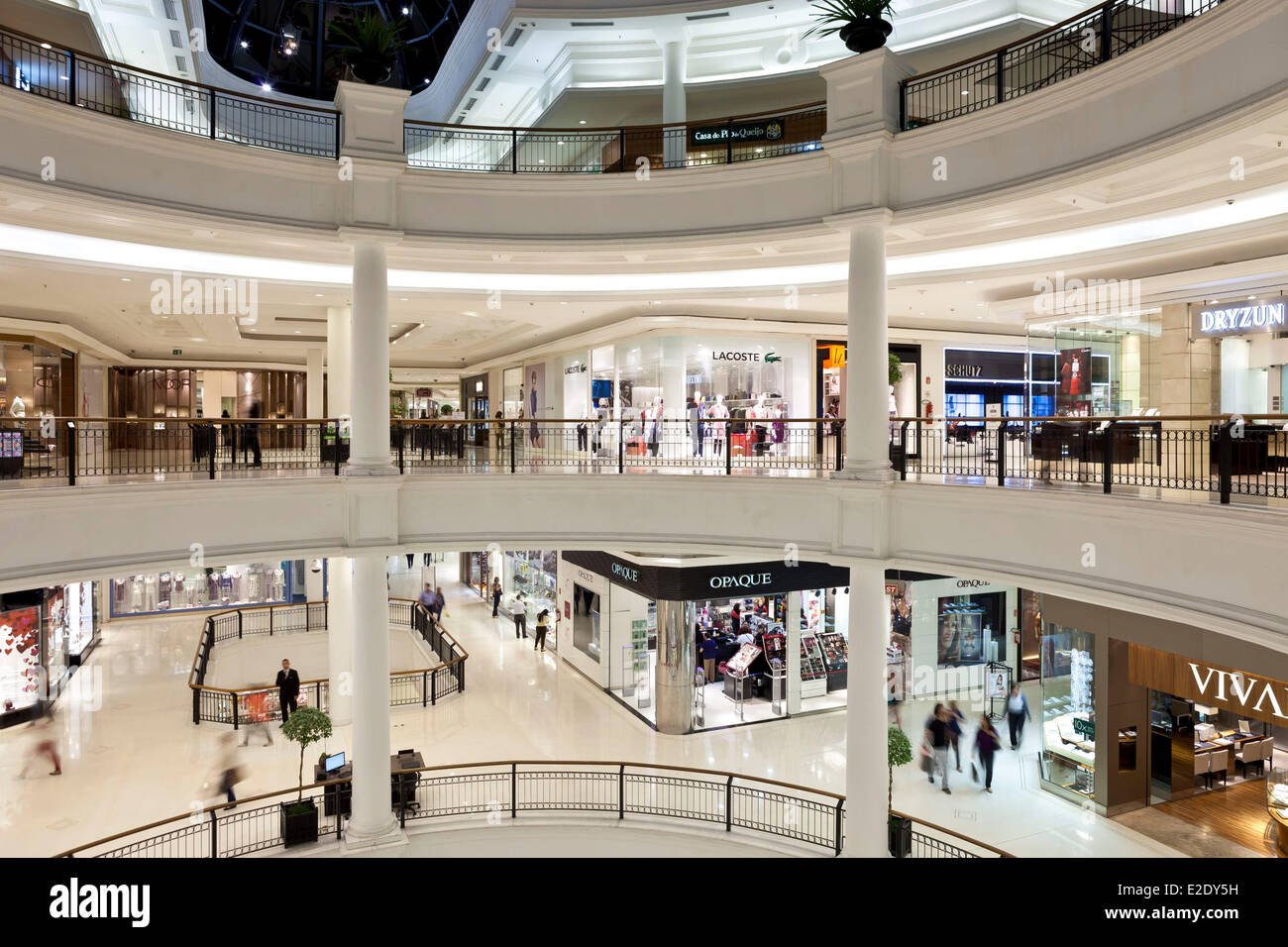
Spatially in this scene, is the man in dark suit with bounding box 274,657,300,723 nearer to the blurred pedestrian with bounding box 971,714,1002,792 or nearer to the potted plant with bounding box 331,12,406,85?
the potted plant with bounding box 331,12,406,85

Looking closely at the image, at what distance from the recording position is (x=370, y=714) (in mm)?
10758

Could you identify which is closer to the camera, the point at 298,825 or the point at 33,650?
the point at 298,825

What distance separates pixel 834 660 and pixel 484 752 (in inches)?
340

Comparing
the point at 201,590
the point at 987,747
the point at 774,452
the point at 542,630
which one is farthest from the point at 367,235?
the point at 201,590

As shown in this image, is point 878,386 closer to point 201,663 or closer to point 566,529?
point 566,529

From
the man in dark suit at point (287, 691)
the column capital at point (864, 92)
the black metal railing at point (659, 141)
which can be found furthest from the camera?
the man in dark suit at point (287, 691)

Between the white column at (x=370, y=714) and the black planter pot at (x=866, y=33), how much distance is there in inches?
367

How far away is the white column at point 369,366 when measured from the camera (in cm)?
1061

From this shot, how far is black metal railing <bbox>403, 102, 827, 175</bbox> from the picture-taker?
11.2m

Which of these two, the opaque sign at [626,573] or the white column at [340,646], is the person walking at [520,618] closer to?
the opaque sign at [626,573]

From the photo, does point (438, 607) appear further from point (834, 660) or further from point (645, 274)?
point (645, 274)

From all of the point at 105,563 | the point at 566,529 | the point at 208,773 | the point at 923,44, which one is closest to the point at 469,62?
the point at 923,44

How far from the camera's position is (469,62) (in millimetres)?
20469

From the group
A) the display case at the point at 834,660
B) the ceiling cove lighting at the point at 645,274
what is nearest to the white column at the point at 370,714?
the ceiling cove lighting at the point at 645,274
